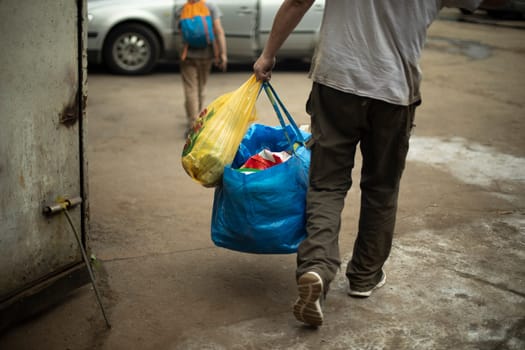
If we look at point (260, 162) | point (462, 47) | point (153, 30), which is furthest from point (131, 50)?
point (260, 162)

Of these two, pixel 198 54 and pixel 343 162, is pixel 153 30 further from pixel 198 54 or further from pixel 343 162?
pixel 343 162

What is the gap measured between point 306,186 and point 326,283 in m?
0.52

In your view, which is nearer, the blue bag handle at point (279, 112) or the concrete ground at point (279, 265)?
the concrete ground at point (279, 265)

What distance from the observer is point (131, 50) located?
32.9 ft

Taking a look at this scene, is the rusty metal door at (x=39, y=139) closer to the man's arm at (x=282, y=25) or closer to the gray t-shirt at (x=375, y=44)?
the man's arm at (x=282, y=25)

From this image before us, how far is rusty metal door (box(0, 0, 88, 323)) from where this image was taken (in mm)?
2969

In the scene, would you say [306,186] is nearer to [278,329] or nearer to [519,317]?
[278,329]

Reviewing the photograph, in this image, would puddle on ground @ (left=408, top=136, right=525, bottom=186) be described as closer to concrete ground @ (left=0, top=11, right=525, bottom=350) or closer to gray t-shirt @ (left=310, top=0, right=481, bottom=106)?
concrete ground @ (left=0, top=11, right=525, bottom=350)

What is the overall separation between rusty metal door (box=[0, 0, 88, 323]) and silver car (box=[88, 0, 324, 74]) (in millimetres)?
6655

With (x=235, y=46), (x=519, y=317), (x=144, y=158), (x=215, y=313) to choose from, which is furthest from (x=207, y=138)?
(x=235, y=46)

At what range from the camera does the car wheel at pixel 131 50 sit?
9.87m

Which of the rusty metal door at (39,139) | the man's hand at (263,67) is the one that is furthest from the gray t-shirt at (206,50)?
the rusty metal door at (39,139)

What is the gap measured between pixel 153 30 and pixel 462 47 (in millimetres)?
6227

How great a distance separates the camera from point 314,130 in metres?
3.41
